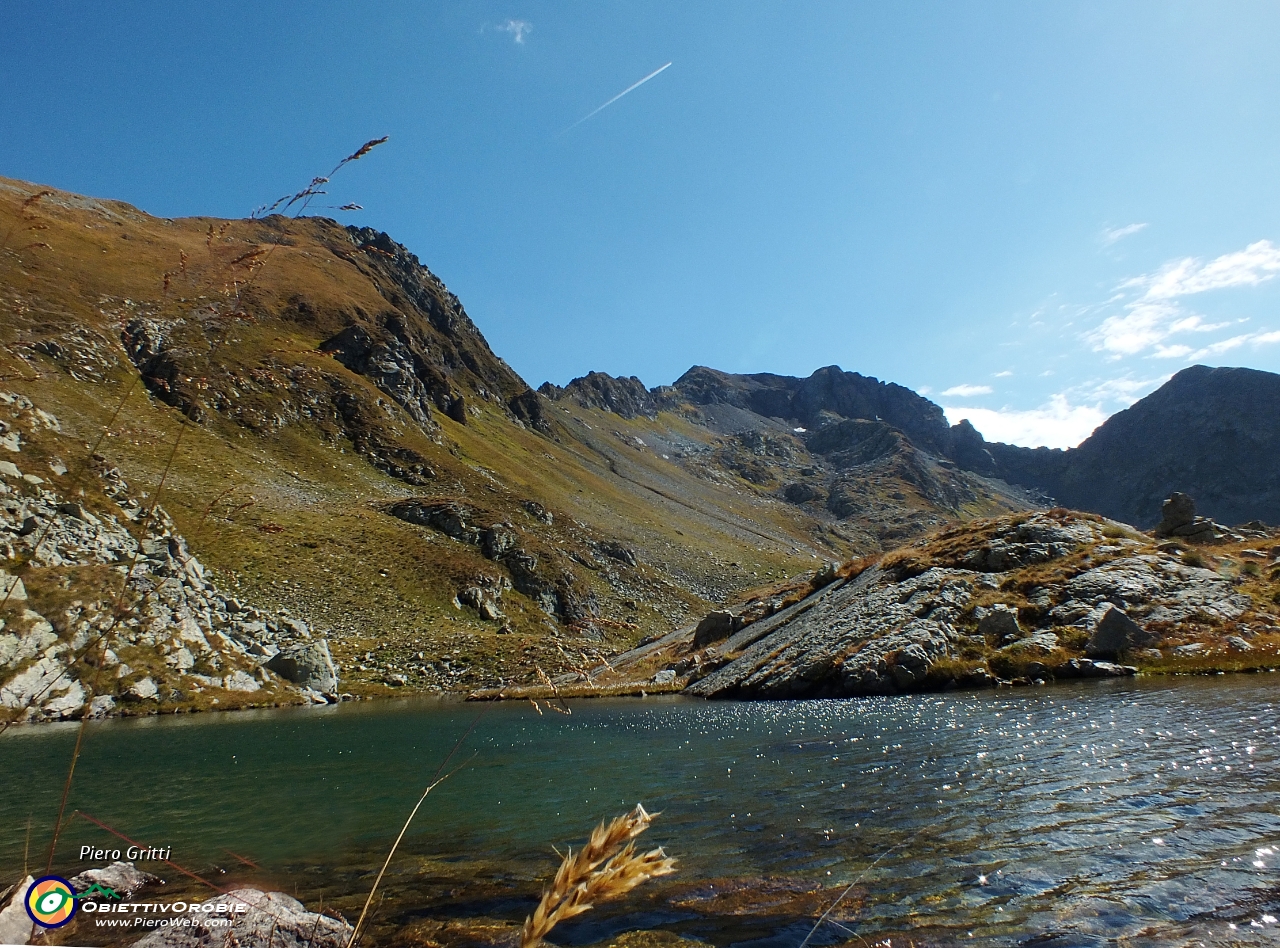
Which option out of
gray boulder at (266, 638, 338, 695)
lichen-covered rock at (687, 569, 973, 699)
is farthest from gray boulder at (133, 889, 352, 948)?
gray boulder at (266, 638, 338, 695)

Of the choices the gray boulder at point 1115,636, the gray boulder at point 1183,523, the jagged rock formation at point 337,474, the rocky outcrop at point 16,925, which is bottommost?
the gray boulder at point 1115,636

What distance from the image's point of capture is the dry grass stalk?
210 centimetres

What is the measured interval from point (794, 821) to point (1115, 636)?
856 inches

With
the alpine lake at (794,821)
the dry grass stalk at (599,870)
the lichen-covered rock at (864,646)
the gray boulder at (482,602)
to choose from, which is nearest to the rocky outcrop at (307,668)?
the alpine lake at (794,821)

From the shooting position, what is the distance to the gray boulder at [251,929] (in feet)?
20.3

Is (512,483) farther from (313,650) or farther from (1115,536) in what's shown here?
(1115,536)

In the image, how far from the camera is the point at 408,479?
96.9m

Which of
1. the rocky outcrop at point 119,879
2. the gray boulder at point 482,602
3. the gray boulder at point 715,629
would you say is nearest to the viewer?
the rocky outcrop at point 119,879

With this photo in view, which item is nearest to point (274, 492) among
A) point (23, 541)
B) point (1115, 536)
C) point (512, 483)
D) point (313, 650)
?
point (313, 650)

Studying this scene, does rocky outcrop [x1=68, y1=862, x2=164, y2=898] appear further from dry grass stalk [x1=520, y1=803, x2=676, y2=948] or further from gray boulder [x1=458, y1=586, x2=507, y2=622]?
gray boulder [x1=458, y1=586, x2=507, y2=622]

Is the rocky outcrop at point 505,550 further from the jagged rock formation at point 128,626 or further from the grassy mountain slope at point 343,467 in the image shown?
the jagged rock formation at point 128,626

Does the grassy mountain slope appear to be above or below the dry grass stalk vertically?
above

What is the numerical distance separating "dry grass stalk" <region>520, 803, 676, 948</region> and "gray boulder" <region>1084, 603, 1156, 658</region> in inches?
1167

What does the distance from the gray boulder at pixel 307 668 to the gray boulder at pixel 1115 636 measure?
45456 millimetres
